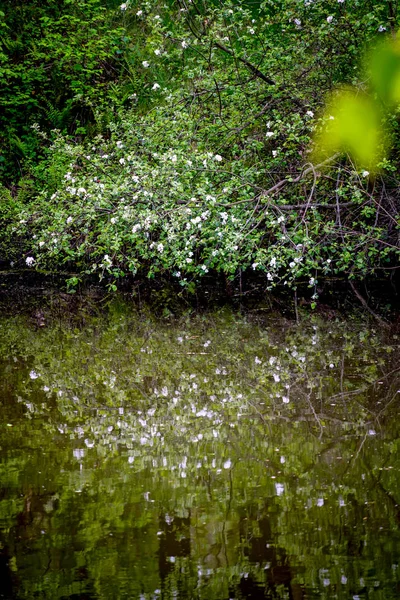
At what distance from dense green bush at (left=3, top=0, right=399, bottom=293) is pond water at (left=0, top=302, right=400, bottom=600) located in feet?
5.72

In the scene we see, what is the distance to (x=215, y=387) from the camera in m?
6.34

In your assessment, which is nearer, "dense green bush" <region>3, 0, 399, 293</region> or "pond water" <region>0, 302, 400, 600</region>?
"pond water" <region>0, 302, 400, 600</region>

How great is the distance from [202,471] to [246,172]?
6.05 metres

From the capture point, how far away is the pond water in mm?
3336

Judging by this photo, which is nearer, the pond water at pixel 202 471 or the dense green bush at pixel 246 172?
the pond water at pixel 202 471

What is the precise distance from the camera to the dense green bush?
9.20 metres

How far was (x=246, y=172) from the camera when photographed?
9.98 meters

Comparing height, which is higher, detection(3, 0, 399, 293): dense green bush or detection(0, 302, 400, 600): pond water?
detection(3, 0, 399, 293): dense green bush

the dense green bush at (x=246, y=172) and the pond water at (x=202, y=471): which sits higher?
the dense green bush at (x=246, y=172)

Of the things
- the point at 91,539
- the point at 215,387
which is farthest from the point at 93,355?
the point at 91,539

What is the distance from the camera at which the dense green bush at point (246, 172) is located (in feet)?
30.2

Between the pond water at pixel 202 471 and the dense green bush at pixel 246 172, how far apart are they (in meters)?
1.74

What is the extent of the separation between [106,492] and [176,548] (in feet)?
2.36

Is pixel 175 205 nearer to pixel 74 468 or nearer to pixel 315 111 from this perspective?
pixel 315 111
